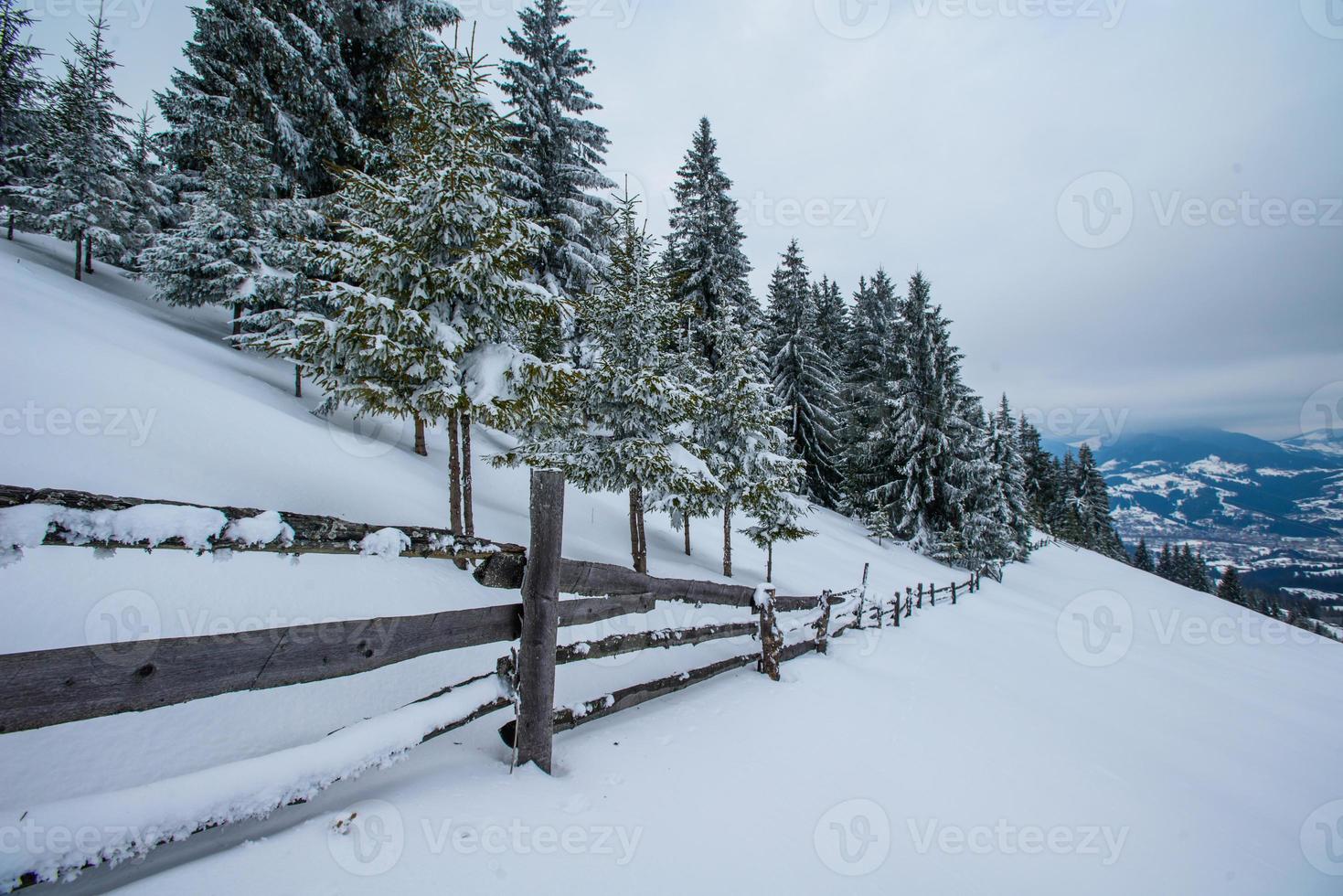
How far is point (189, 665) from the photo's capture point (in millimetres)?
2082

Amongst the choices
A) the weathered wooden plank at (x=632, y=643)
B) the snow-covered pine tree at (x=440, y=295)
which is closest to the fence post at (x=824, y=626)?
the weathered wooden plank at (x=632, y=643)

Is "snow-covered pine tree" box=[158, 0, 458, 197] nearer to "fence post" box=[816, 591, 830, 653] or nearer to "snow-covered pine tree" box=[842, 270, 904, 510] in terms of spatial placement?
"fence post" box=[816, 591, 830, 653]

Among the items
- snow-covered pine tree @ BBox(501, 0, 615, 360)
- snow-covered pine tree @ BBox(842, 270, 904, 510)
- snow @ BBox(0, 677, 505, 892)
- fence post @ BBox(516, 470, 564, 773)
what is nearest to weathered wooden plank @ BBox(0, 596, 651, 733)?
snow @ BBox(0, 677, 505, 892)

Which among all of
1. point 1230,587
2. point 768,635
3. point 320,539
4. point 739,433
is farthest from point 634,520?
point 1230,587

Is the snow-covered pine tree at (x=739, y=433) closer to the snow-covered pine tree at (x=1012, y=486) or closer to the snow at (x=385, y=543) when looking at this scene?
the snow at (x=385, y=543)

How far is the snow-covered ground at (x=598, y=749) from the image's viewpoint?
2.68 m

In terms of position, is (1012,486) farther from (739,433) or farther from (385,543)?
(385,543)

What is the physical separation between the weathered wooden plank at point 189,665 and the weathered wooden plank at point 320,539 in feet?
1.11

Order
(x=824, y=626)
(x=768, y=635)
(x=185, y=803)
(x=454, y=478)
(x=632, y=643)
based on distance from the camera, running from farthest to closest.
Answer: (x=454, y=478) < (x=824, y=626) < (x=768, y=635) < (x=632, y=643) < (x=185, y=803)

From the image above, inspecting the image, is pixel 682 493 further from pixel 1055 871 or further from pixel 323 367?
pixel 1055 871

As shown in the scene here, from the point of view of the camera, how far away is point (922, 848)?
12.1 ft

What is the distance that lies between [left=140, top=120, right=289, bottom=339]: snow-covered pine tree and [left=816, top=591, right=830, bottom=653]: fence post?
18624 mm

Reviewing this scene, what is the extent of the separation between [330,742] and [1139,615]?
119 ft

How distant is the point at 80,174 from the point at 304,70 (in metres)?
11.3
